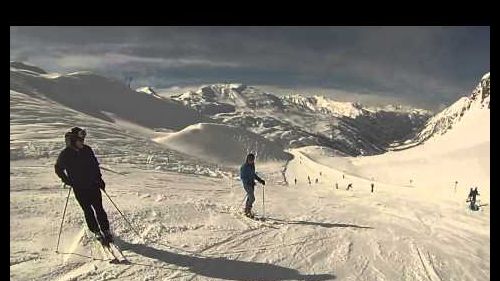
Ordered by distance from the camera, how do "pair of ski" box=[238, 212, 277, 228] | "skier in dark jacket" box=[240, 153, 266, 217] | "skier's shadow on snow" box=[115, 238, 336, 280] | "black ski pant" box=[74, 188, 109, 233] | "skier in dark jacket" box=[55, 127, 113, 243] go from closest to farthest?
"skier's shadow on snow" box=[115, 238, 336, 280]
"skier in dark jacket" box=[55, 127, 113, 243]
"black ski pant" box=[74, 188, 109, 233]
"pair of ski" box=[238, 212, 277, 228]
"skier in dark jacket" box=[240, 153, 266, 217]

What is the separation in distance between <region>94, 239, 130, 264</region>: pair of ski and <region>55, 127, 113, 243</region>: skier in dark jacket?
94mm

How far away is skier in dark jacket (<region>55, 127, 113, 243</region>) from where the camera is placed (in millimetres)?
8102

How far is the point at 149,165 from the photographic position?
2688 cm

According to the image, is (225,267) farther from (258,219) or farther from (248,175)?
(248,175)

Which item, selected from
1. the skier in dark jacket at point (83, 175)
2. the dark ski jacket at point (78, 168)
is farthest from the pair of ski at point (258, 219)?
the dark ski jacket at point (78, 168)

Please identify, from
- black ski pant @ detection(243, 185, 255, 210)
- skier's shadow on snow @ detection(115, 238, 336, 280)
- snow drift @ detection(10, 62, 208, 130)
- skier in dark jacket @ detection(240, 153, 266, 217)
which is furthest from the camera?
snow drift @ detection(10, 62, 208, 130)

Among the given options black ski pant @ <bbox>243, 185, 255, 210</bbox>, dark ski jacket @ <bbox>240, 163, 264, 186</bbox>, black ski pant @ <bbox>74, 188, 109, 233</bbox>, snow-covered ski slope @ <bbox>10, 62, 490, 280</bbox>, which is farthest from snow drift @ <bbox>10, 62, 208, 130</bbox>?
black ski pant @ <bbox>74, 188, 109, 233</bbox>

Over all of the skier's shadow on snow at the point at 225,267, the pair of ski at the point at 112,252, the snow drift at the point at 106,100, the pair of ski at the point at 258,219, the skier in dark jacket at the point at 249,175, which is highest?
the snow drift at the point at 106,100

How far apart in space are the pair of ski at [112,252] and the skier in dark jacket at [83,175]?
94 millimetres

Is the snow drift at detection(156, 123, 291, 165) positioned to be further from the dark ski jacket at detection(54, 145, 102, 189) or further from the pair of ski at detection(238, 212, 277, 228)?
the dark ski jacket at detection(54, 145, 102, 189)

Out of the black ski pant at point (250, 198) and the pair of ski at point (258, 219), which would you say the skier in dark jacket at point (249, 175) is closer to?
the black ski pant at point (250, 198)

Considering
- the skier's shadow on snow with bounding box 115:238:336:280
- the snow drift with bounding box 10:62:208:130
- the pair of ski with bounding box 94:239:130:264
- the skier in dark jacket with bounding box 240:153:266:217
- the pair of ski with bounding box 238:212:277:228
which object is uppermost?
the snow drift with bounding box 10:62:208:130

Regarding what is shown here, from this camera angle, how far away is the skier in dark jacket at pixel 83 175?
319 inches
